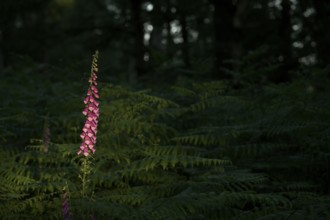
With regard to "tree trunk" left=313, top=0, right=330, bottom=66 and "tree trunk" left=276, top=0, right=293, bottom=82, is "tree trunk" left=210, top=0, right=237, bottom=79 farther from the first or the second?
"tree trunk" left=313, top=0, right=330, bottom=66

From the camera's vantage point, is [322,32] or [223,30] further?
[322,32]

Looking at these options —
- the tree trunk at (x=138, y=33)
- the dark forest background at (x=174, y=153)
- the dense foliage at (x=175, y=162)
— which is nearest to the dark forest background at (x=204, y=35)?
the tree trunk at (x=138, y=33)

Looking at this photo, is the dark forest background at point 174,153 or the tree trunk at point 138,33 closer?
the dark forest background at point 174,153

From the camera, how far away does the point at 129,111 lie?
14.4 ft

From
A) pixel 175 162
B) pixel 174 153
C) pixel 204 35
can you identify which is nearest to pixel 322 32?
pixel 204 35

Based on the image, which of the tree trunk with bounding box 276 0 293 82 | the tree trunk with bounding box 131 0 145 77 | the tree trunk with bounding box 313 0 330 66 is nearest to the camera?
the tree trunk with bounding box 313 0 330 66

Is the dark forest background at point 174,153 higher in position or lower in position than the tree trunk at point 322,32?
lower

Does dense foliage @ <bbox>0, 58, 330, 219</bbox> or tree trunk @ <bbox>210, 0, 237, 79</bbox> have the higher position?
tree trunk @ <bbox>210, 0, 237, 79</bbox>

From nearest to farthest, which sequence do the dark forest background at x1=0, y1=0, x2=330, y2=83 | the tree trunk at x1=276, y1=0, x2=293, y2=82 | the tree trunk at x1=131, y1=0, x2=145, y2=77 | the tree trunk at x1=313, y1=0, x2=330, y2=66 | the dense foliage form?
the dense foliage
the dark forest background at x1=0, y1=0, x2=330, y2=83
the tree trunk at x1=313, y1=0, x2=330, y2=66
the tree trunk at x1=276, y1=0, x2=293, y2=82
the tree trunk at x1=131, y1=0, x2=145, y2=77

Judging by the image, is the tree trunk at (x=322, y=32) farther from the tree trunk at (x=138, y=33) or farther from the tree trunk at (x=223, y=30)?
the tree trunk at (x=138, y=33)

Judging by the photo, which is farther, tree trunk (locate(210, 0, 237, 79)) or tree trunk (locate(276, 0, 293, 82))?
tree trunk (locate(276, 0, 293, 82))

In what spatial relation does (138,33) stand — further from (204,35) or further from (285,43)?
(204,35)

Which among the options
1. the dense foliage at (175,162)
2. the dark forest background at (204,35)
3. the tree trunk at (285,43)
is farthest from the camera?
the tree trunk at (285,43)

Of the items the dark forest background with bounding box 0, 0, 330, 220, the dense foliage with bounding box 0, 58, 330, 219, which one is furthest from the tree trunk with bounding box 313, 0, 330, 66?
the dense foliage with bounding box 0, 58, 330, 219
